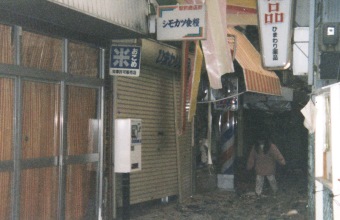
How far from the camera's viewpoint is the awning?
12.5 meters

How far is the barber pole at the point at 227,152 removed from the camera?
17.2 m

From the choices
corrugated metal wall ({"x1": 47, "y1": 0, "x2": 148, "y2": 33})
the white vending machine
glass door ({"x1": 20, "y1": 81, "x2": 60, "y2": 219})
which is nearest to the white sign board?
corrugated metal wall ({"x1": 47, "y1": 0, "x2": 148, "y2": 33})

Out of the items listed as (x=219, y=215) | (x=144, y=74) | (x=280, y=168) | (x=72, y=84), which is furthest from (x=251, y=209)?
(x=280, y=168)

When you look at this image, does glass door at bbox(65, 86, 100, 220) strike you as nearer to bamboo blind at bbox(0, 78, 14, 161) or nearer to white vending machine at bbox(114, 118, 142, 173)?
white vending machine at bbox(114, 118, 142, 173)

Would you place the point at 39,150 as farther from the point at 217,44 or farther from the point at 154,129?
the point at 154,129

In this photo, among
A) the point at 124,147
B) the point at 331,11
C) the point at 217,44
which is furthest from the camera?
the point at 217,44

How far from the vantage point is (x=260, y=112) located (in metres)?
24.3

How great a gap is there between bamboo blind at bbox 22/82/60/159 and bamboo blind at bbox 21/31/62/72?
33 centimetres

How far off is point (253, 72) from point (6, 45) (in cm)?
735

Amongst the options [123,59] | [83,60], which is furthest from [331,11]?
[83,60]

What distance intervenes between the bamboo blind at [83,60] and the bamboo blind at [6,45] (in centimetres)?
155

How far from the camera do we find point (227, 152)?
57.3 feet

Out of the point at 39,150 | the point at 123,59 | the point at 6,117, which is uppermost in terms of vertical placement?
the point at 123,59

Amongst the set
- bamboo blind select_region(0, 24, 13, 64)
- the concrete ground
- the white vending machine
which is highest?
bamboo blind select_region(0, 24, 13, 64)
